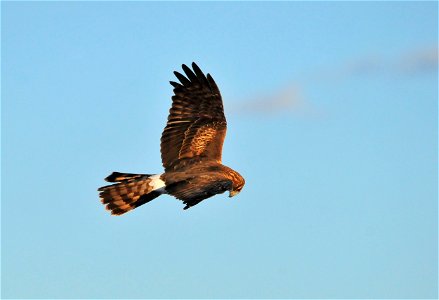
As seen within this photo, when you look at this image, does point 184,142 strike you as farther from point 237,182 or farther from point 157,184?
point 237,182

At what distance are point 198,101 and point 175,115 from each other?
1.89 feet

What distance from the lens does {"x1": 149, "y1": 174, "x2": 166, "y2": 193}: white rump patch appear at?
23641 mm

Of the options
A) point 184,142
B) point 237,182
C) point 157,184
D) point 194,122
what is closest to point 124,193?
point 157,184

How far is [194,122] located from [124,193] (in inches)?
82.0

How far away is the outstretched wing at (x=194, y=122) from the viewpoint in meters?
24.5

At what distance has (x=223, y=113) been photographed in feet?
81.7

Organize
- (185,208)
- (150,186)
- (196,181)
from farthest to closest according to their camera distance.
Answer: (150,186) < (196,181) < (185,208)

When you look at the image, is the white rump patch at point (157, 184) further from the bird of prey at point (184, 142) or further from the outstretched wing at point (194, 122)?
the outstretched wing at point (194, 122)

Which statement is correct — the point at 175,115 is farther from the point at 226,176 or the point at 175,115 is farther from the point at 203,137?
the point at 226,176

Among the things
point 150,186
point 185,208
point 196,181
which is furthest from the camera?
point 150,186

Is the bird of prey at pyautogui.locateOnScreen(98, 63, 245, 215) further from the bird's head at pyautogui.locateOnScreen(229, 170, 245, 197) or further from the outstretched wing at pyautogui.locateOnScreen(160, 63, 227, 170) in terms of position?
the bird's head at pyautogui.locateOnScreen(229, 170, 245, 197)

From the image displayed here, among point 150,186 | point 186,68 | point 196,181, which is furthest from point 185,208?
point 186,68

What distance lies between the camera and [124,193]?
2475 cm

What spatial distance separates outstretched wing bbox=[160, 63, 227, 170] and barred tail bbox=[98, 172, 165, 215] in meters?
0.69
